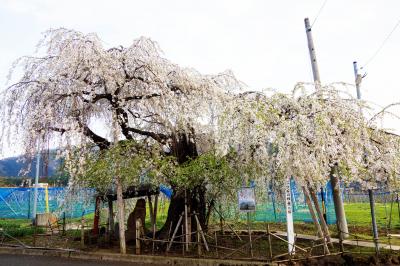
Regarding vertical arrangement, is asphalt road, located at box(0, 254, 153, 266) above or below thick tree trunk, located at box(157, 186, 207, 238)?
below

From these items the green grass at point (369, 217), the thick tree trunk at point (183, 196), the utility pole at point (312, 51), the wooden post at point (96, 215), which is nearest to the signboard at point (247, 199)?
the thick tree trunk at point (183, 196)

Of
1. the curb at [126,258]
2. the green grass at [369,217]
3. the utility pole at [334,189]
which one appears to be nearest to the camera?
the curb at [126,258]

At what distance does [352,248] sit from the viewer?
38.8ft

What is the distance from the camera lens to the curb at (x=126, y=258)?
1043 centimetres

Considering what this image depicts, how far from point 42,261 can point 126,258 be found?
2932 millimetres

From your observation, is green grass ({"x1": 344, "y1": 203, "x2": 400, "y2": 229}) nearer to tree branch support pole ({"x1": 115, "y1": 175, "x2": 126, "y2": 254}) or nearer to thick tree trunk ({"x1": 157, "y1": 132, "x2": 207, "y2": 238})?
thick tree trunk ({"x1": 157, "y1": 132, "x2": 207, "y2": 238})

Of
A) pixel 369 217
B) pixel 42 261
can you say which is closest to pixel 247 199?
pixel 42 261

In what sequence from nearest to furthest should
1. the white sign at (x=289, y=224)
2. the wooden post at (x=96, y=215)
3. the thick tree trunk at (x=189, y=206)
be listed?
1. the white sign at (x=289, y=224)
2. the thick tree trunk at (x=189, y=206)
3. the wooden post at (x=96, y=215)

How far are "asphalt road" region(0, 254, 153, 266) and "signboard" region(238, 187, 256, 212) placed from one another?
12.7 feet

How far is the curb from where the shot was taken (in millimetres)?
10430

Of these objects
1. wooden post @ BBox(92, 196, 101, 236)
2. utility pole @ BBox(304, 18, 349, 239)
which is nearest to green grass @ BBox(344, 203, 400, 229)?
utility pole @ BBox(304, 18, 349, 239)

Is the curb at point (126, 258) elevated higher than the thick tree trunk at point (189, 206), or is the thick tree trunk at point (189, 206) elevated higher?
the thick tree trunk at point (189, 206)

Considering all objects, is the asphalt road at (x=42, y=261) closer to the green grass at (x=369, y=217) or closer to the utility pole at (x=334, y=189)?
the utility pole at (x=334, y=189)

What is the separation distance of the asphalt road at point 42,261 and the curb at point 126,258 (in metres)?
0.40
